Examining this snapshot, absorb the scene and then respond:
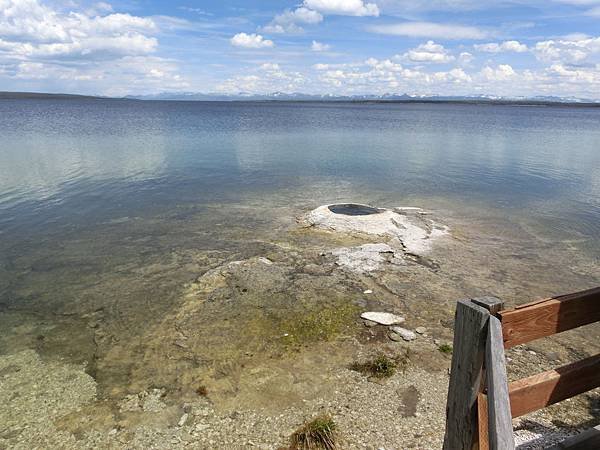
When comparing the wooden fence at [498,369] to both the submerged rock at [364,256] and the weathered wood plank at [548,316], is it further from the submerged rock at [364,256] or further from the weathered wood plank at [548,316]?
the submerged rock at [364,256]

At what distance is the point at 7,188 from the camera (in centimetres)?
2089

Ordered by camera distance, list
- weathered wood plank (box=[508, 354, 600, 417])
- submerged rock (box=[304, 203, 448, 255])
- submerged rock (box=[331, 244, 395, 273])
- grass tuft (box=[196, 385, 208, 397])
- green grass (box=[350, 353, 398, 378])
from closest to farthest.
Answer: weathered wood plank (box=[508, 354, 600, 417]) < grass tuft (box=[196, 385, 208, 397]) < green grass (box=[350, 353, 398, 378]) < submerged rock (box=[331, 244, 395, 273]) < submerged rock (box=[304, 203, 448, 255])

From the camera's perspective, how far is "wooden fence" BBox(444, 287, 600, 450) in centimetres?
251

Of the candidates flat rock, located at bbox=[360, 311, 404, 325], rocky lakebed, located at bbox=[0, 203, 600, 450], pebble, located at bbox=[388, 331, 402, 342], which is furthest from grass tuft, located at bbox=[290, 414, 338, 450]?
flat rock, located at bbox=[360, 311, 404, 325]

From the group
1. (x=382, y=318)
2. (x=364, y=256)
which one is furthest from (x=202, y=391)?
(x=364, y=256)

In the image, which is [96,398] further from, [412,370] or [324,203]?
[324,203]

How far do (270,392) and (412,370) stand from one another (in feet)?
8.45

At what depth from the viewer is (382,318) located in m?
8.95

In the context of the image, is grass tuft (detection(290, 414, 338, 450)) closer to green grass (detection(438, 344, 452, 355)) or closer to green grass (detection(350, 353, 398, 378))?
green grass (detection(350, 353, 398, 378))

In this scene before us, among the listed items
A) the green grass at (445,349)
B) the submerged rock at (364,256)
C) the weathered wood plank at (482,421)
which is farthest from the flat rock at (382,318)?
the weathered wood plank at (482,421)

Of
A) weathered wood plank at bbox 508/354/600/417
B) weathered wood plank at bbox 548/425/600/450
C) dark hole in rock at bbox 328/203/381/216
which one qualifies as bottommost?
dark hole in rock at bbox 328/203/381/216

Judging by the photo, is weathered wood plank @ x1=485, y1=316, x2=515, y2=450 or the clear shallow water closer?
weathered wood plank @ x1=485, y1=316, x2=515, y2=450

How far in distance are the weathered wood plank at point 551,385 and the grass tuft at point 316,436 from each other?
3.31 m

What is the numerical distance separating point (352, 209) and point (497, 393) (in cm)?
1512
